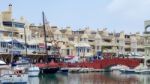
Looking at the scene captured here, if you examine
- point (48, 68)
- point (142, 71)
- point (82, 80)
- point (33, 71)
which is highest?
point (33, 71)

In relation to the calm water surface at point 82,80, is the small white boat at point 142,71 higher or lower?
lower

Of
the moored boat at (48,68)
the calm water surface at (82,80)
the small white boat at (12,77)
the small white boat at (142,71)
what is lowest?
the small white boat at (142,71)

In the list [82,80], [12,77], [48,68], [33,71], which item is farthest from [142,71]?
[12,77]

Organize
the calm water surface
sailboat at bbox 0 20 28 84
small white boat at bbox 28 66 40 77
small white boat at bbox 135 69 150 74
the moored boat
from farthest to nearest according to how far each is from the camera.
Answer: small white boat at bbox 135 69 150 74, the moored boat, small white boat at bbox 28 66 40 77, the calm water surface, sailboat at bbox 0 20 28 84

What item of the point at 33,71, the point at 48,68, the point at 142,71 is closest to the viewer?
the point at 33,71

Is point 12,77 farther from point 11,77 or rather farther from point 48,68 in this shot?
point 48,68

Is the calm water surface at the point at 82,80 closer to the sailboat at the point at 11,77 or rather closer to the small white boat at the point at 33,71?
the small white boat at the point at 33,71

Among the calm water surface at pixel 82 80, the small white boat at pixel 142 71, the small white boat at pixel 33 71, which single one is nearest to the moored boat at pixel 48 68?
the calm water surface at pixel 82 80

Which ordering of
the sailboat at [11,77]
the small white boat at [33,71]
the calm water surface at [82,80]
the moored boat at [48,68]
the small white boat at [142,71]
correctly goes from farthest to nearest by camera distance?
the small white boat at [142,71] < the moored boat at [48,68] < the small white boat at [33,71] < the calm water surface at [82,80] < the sailboat at [11,77]

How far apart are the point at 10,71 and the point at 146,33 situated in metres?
52.3

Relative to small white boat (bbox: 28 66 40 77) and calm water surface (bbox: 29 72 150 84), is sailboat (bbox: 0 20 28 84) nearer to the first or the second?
calm water surface (bbox: 29 72 150 84)

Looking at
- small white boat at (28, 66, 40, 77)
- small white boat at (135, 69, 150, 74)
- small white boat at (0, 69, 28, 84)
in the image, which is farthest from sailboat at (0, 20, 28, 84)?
small white boat at (135, 69, 150, 74)

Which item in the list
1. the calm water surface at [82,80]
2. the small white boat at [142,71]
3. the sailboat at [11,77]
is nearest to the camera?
the sailboat at [11,77]

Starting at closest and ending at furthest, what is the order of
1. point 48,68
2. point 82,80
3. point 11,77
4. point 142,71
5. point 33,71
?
1. point 11,77
2. point 82,80
3. point 33,71
4. point 48,68
5. point 142,71
